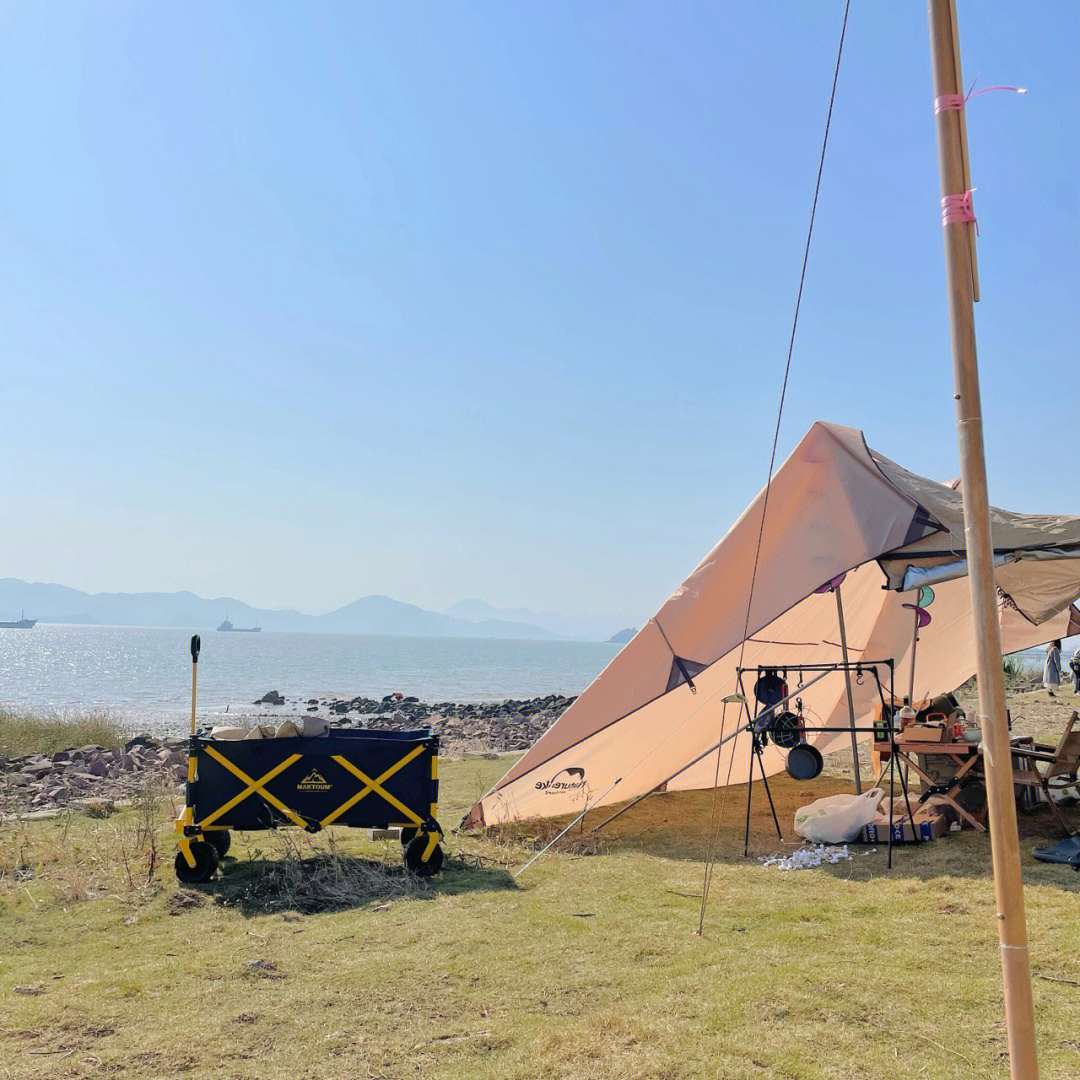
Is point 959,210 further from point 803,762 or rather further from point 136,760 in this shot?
point 136,760

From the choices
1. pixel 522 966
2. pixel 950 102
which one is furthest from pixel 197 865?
pixel 950 102

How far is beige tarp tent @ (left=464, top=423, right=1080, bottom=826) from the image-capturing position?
6.70 meters

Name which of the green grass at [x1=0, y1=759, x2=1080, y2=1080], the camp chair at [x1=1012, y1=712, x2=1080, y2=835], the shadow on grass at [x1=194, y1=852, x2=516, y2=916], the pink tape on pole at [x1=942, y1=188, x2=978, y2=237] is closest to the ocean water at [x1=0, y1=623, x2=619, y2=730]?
the shadow on grass at [x1=194, y1=852, x2=516, y2=916]

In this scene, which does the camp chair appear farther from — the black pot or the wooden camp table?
the black pot

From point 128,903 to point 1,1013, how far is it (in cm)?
182

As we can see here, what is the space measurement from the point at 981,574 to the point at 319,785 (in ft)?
16.5

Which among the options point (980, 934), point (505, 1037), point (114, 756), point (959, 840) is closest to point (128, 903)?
point (505, 1037)

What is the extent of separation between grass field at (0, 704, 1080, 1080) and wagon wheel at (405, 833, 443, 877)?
12cm

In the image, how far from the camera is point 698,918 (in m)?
5.11

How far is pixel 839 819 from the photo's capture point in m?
6.95

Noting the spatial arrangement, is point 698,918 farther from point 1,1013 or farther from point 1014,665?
point 1014,665

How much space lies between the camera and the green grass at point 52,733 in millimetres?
15422

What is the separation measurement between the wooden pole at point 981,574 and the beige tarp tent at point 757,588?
172 inches

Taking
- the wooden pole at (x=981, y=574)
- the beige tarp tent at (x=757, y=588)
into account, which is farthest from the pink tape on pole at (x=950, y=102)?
the beige tarp tent at (x=757, y=588)
